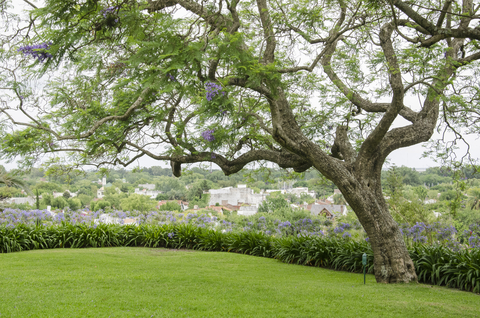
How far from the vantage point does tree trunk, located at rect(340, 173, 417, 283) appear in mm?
5559

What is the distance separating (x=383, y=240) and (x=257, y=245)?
339 centimetres

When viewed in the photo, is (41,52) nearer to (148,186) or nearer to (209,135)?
(209,135)

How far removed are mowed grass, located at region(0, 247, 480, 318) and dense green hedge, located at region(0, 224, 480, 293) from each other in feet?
1.40

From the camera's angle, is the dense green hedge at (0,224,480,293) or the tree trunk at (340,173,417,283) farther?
the dense green hedge at (0,224,480,293)

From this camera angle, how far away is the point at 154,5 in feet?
16.3

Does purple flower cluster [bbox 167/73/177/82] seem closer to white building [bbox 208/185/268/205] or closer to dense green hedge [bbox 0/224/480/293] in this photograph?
dense green hedge [bbox 0/224/480/293]

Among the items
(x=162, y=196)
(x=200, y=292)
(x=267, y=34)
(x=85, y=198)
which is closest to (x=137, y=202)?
(x=85, y=198)

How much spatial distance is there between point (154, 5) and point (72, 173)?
4.45 metres

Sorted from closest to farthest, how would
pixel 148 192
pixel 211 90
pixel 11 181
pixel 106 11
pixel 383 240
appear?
pixel 106 11, pixel 211 90, pixel 383 240, pixel 11 181, pixel 148 192

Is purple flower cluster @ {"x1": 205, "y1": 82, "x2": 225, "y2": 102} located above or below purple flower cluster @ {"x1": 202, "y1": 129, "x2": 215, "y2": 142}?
above

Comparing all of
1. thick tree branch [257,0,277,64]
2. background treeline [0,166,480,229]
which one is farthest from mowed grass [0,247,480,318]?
thick tree branch [257,0,277,64]

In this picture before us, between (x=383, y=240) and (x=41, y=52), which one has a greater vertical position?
(x=41, y=52)

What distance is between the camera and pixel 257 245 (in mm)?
8328

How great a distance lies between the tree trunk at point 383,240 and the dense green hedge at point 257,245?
556 mm
